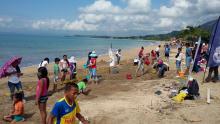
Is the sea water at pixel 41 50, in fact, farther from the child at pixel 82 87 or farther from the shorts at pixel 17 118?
the shorts at pixel 17 118

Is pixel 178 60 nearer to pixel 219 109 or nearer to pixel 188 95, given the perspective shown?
pixel 188 95

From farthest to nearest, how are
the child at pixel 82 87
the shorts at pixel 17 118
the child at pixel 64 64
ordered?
the child at pixel 64 64, the child at pixel 82 87, the shorts at pixel 17 118

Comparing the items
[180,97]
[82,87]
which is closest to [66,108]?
[180,97]

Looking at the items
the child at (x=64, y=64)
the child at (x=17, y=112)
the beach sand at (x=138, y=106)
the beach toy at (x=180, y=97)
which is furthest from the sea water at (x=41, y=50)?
the beach toy at (x=180, y=97)

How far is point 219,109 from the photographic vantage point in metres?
10.7

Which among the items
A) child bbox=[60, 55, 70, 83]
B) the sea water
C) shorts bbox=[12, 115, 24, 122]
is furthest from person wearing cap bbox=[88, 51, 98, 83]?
the sea water

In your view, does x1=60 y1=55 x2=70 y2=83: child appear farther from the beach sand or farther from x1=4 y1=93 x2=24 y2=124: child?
x1=4 y1=93 x2=24 y2=124: child

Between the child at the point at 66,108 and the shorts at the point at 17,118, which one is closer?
the child at the point at 66,108

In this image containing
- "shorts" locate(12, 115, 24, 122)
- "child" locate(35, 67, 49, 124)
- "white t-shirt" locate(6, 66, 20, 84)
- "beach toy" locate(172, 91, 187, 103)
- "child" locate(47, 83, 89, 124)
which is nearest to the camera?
"child" locate(47, 83, 89, 124)

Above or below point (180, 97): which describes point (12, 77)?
above

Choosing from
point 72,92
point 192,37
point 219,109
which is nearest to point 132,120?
point 219,109

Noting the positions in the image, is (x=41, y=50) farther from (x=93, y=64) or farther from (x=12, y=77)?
(x=12, y=77)

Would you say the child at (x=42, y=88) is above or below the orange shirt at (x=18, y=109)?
above

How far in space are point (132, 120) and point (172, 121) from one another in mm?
1146
